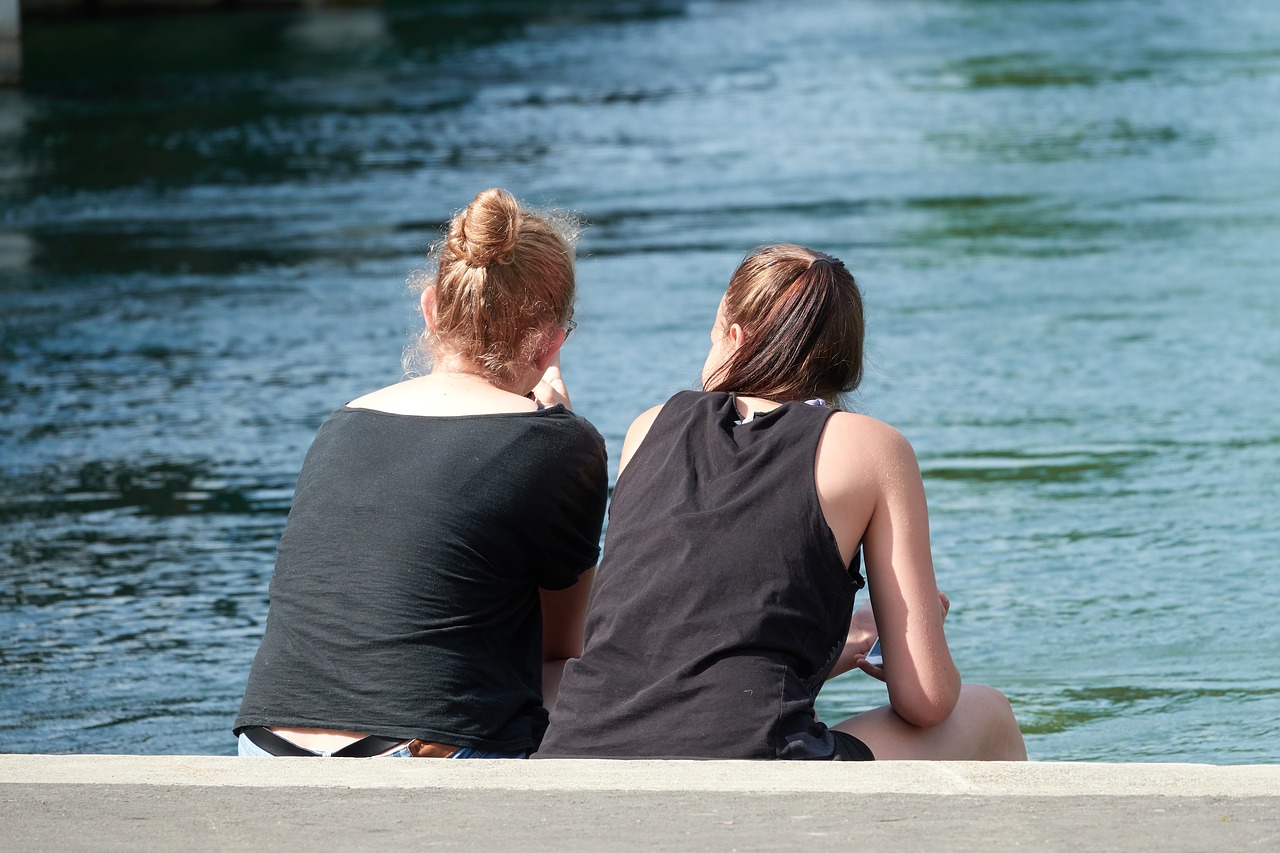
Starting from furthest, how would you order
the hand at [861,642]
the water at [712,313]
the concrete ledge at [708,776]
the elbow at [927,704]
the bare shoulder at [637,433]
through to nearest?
the water at [712,313] → the hand at [861,642] → the bare shoulder at [637,433] → the elbow at [927,704] → the concrete ledge at [708,776]

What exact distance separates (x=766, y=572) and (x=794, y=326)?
50cm

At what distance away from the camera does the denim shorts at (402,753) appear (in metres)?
3.22

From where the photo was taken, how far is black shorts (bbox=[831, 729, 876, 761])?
10.4 feet

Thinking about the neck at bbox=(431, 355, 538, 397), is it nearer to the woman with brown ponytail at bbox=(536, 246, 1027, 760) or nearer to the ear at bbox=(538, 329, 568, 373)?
the ear at bbox=(538, 329, 568, 373)

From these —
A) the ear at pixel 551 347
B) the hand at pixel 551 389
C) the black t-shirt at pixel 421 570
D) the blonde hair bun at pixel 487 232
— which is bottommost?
the black t-shirt at pixel 421 570

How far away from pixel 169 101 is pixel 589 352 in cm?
1390

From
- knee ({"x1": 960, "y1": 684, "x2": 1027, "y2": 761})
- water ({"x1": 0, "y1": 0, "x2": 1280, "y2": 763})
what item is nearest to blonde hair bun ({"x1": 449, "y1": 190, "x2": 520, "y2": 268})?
knee ({"x1": 960, "y1": 684, "x2": 1027, "y2": 761})

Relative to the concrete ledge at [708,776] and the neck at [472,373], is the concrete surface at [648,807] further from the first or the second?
the neck at [472,373]

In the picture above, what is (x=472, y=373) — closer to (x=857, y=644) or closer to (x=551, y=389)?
(x=551, y=389)

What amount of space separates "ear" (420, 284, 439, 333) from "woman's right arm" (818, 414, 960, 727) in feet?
2.75

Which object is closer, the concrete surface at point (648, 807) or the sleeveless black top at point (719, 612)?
the concrete surface at point (648, 807)

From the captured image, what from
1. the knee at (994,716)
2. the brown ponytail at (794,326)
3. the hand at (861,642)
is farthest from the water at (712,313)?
the brown ponytail at (794,326)

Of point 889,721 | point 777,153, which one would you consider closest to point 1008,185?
point 777,153

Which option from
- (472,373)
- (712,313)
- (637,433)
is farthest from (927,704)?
(712,313)
